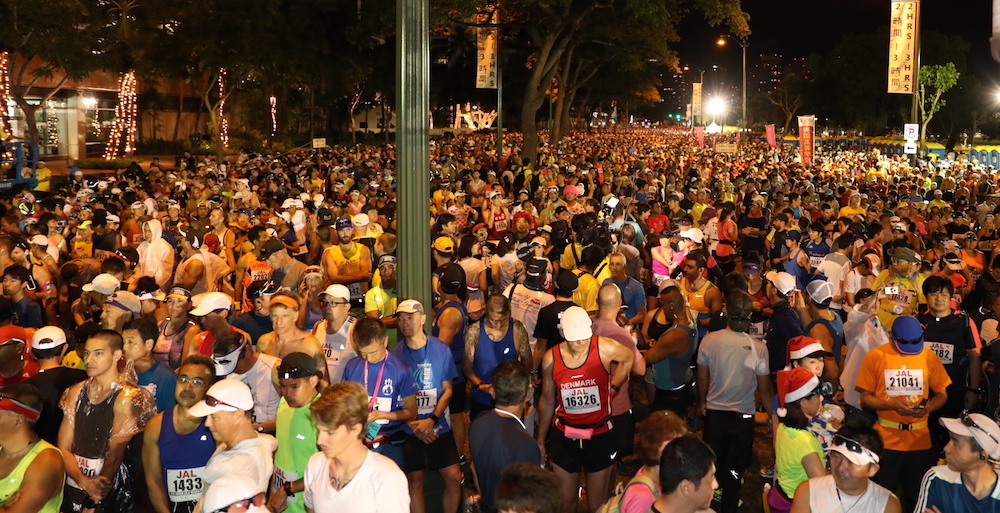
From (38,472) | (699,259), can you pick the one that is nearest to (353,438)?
(38,472)

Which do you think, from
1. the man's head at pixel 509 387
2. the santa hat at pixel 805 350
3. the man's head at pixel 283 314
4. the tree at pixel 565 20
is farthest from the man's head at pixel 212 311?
the tree at pixel 565 20

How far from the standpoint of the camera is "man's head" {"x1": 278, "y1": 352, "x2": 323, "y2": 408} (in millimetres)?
4855

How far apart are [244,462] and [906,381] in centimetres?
402

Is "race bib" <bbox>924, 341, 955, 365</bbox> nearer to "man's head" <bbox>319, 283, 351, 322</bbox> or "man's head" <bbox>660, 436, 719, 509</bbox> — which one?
"man's head" <bbox>660, 436, 719, 509</bbox>

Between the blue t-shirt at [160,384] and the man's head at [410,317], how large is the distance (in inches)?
56.8

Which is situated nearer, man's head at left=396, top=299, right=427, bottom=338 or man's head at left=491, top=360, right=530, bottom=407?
man's head at left=491, top=360, right=530, bottom=407

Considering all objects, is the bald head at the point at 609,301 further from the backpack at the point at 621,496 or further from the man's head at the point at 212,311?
the man's head at the point at 212,311

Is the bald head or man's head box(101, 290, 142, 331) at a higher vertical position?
the bald head

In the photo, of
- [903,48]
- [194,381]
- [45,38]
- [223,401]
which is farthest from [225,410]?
[45,38]

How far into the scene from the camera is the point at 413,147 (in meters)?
5.89

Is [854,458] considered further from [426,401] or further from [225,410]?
[225,410]

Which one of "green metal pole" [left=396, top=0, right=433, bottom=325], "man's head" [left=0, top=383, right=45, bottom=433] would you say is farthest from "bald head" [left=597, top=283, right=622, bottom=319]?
"man's head" [left=0, top=383, right=45, bottom=433]

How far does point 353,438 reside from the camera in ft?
13.2

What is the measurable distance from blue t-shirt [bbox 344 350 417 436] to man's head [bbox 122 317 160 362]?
1379 millimetres
